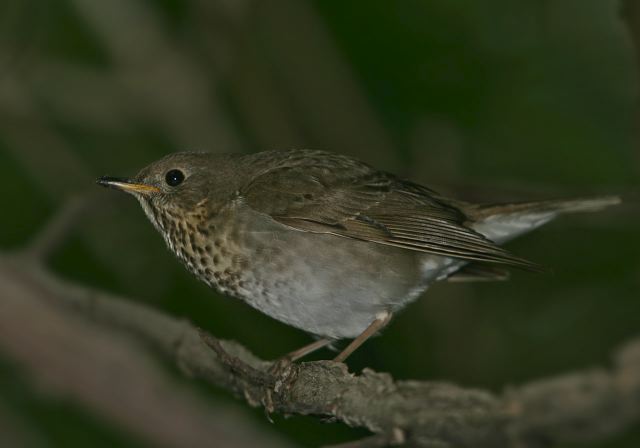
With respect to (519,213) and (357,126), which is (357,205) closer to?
(519,213)

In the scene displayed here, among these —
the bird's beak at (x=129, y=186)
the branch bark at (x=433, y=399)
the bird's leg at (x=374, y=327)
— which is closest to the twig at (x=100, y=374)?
the bird's beak at (x=129, y=186)

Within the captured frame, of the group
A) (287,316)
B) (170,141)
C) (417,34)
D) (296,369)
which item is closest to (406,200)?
(287,316)

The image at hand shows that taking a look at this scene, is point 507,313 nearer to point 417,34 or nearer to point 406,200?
point 417,34

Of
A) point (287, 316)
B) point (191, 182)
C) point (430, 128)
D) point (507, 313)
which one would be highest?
point (191, 182)

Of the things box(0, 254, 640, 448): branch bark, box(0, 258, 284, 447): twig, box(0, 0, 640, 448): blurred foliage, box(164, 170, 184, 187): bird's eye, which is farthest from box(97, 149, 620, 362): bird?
box(0, 258, 284, 447): twig

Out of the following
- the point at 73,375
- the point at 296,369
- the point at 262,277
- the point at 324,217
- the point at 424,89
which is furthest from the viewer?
the point at 424,89

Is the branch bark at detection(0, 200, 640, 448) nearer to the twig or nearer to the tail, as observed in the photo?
the twig

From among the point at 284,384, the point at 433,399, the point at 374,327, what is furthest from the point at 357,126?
the point at 433,399
